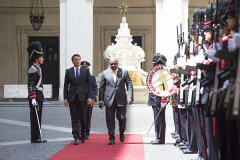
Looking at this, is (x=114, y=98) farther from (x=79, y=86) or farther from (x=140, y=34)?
(x=140, y=34)

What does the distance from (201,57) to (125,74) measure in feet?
11.1

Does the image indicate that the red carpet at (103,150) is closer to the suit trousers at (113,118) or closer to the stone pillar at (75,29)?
the suit trousers at (113,118)

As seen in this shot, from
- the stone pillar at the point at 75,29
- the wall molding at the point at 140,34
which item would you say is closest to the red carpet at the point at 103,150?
the stone pillar at the point at 75,29

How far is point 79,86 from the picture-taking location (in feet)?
27.4

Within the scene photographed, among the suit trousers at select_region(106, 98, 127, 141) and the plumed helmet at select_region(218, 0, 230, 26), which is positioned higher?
the plumed helmet at select_region(218, 0, 230, 26)

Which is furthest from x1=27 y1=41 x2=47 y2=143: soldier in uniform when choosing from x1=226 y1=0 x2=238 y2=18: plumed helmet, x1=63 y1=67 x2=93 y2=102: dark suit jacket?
x1=226 y1=0 x2=238 y2=18: plumed helmet

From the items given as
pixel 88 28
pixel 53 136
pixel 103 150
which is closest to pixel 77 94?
pixel 103 150

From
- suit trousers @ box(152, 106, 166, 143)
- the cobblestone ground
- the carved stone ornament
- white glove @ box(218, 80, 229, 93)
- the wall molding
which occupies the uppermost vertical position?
the wall molding

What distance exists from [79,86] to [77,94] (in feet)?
0.56

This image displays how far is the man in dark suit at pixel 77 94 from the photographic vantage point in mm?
8234

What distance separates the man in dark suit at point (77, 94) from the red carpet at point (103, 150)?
38 centimetres

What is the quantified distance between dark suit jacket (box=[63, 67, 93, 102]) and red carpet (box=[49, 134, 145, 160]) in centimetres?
92

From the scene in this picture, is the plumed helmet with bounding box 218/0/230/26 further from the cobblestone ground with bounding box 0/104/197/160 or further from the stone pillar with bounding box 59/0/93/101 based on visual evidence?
the stone pillar with bounding box 59/0/93/101

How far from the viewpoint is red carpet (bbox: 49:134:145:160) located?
6.78 m
